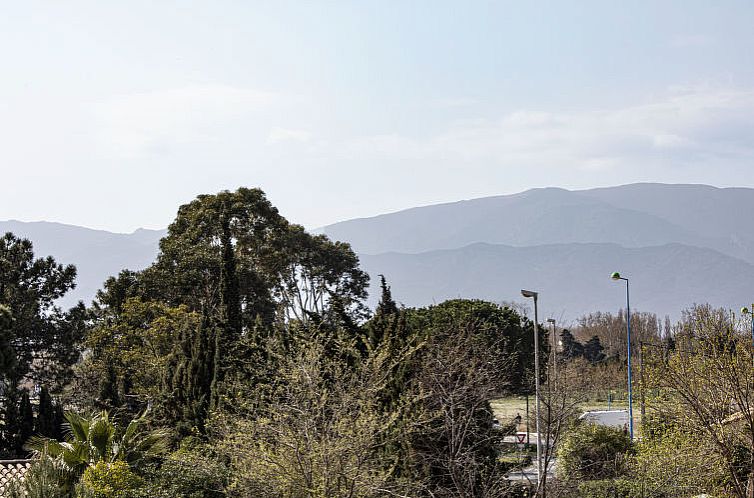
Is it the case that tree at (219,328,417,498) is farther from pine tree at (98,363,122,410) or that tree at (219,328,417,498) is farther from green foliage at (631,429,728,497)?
pine tree at (98,363,122,410)

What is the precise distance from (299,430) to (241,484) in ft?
4.77

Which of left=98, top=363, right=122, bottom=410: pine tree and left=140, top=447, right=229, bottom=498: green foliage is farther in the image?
left=98, top=363, right=122, bottom=410: pine tree

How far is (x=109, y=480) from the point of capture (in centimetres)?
1697

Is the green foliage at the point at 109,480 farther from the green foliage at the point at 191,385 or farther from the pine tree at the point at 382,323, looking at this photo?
the green foliage at the point at 191,385

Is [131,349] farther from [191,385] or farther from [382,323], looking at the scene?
[382,323]

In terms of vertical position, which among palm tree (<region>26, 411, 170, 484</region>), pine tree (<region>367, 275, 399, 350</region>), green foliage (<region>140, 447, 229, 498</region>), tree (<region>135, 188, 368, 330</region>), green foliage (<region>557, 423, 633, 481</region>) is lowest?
green foliage (<region>557, 423, 633, 481</region>)

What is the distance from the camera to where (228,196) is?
54.4 m

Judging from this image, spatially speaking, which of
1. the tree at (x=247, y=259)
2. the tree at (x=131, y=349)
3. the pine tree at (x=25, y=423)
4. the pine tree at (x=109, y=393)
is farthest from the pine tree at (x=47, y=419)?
the tree at (x=247, y=259)

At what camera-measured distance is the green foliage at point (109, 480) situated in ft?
55.0

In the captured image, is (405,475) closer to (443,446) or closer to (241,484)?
(443,446)

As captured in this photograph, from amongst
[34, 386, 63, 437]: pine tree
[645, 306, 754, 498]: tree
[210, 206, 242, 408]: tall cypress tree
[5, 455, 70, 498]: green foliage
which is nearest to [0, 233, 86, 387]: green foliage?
[34, 386, 63, 437]: pine tree

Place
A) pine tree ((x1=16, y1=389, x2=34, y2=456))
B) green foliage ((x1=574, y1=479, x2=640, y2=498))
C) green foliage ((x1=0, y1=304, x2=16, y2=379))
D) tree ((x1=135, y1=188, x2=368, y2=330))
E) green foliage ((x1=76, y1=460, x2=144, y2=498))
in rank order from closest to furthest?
green foliage ((x1=76, y1=460, x2=144, y2=498)) < green foliage ((x1=574, y1=479, x2=640, y2=498)) < pine tree ((x1=16, y1=389, x2=34, y2=456)) < green foliage ((x1=0, y1=304, x2=16, y2=379)) < tree ((x1=135, y1=188, x2=368, y2=330))

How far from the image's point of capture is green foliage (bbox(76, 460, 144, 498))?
16.8m

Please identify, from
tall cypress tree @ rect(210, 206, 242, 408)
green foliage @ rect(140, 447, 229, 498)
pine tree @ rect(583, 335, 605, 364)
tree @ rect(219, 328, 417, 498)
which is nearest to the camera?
tree @ rect(219, 328, 417, 498)
